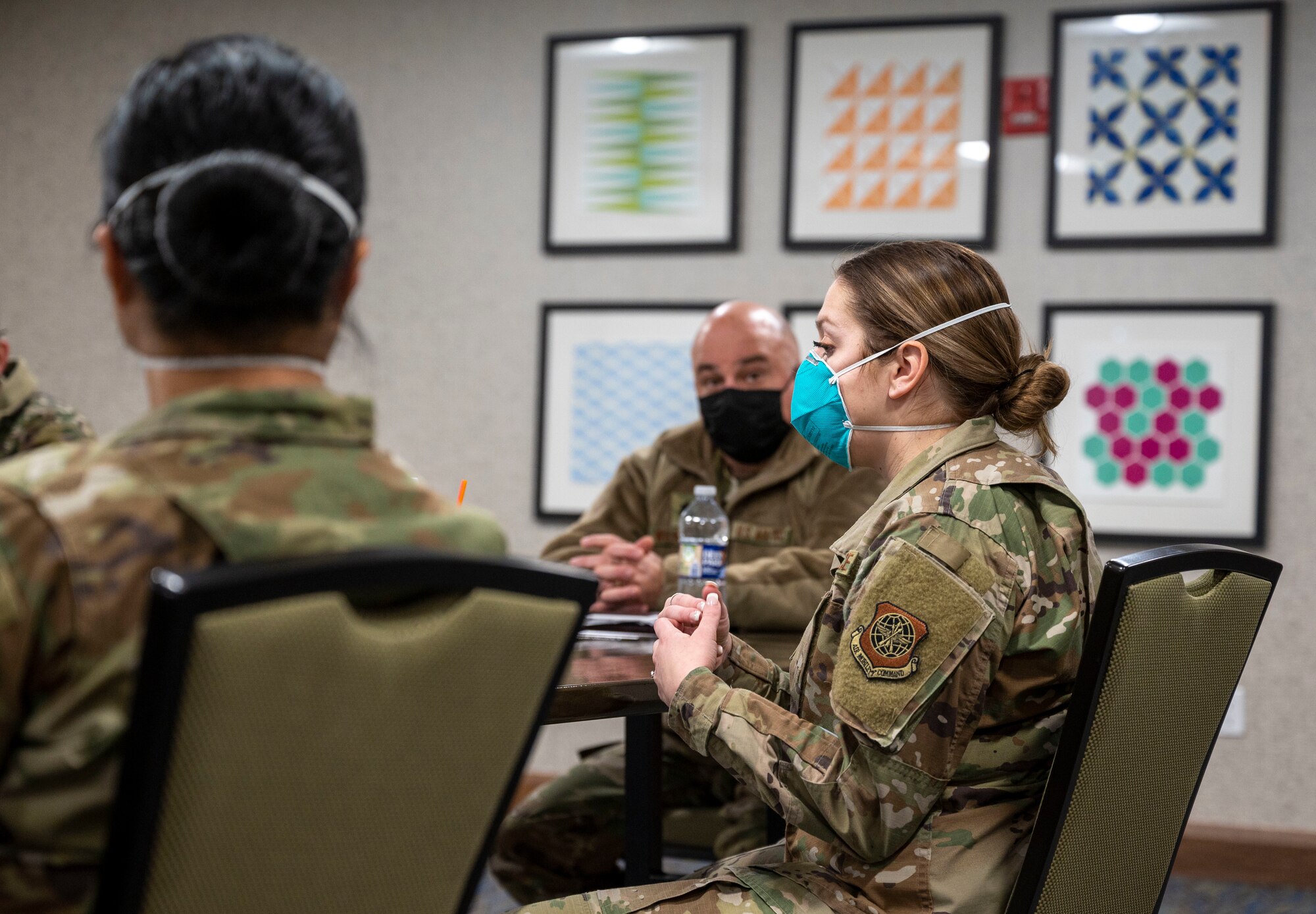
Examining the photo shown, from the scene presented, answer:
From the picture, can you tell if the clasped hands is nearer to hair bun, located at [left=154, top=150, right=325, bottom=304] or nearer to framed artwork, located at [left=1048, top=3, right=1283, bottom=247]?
hair bun, located at [left=154, top=150, right=325, bottom=304]

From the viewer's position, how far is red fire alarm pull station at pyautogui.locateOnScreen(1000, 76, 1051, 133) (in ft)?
11.7

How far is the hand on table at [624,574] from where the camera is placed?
7.66 ft

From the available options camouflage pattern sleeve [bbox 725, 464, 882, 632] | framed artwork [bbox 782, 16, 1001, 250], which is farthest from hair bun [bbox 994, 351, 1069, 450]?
framed artwork [bbox 782, 16, 1001, 250]

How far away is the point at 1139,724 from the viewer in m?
1.27

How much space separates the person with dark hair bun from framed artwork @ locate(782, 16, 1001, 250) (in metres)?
2.90

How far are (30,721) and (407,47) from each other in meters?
3.61

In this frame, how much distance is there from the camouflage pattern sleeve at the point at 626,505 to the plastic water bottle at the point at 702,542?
15 centimetres

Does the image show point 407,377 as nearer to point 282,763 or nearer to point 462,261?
point 462,261

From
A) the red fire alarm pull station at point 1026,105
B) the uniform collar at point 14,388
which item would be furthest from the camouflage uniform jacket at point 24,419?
the red fire alarm pull station at point 1026,105

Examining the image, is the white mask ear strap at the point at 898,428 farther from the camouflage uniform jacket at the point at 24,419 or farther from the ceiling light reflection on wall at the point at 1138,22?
the ceiling light reflection on wall at the point at 1138,22

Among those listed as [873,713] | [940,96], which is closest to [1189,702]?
[873,713]

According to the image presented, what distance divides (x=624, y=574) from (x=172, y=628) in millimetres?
1656

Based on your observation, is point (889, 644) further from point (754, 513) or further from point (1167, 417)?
point (1167, 417)

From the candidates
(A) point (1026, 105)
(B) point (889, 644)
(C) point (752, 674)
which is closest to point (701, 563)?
(C) point (752, 674)
